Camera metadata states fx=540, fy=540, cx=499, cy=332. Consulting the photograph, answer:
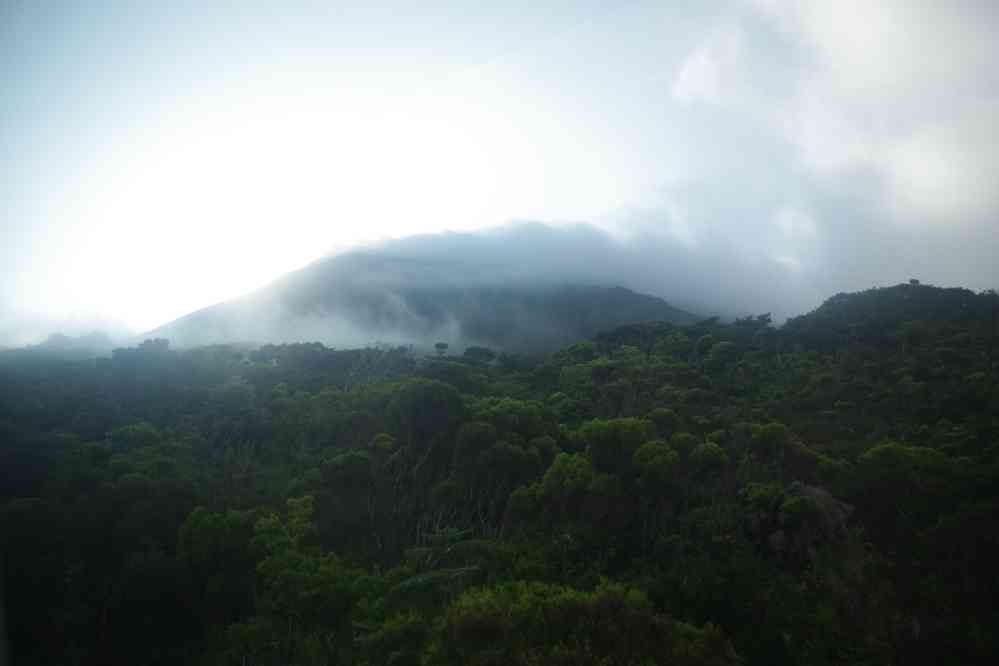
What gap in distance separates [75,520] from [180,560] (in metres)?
3.94

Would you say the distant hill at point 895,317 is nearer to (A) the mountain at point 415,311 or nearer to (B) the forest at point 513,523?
(B) the forest at point 513,523

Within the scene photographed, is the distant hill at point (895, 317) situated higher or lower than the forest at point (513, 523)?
higher

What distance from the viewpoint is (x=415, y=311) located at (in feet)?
392

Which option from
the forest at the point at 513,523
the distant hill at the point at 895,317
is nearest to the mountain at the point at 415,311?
the distant hill at the point at 895,317

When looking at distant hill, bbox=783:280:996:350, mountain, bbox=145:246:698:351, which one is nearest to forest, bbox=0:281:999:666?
distant hill, bbox=783:280:996:350

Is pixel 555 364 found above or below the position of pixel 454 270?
below

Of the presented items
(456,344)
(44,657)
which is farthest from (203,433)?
(456,344)

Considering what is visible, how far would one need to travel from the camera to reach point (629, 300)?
11906 centimetres

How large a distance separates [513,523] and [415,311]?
10267 cm

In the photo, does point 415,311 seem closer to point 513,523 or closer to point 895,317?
point 895,317

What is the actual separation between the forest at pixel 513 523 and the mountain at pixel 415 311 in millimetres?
58847

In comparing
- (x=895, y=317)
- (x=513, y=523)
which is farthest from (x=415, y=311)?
(x=513, y=523)

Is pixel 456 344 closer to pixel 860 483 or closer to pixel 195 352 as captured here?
pixel 195 352

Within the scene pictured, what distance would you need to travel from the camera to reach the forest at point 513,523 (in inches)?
432
